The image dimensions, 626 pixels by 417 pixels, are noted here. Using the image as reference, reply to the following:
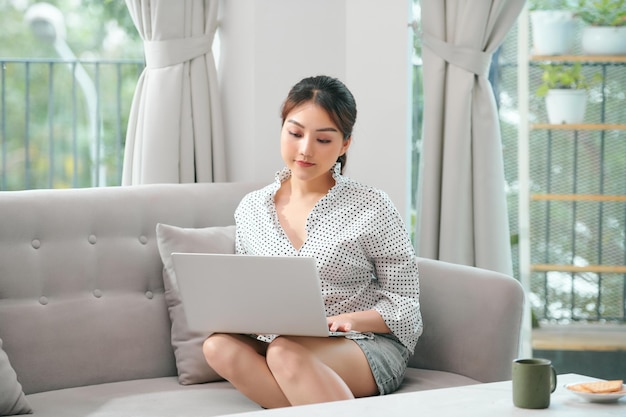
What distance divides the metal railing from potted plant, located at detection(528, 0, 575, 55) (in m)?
1.63

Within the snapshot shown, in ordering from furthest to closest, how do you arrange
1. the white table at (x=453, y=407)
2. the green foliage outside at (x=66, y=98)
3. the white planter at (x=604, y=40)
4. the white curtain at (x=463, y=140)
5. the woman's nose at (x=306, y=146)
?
the green foliage outside at (x=66, y=98)
the white planter at (x=604, y=40)
the white curtain at (x=463, y=140)
the woman's nose at (x=306, y=146)
the white table at (x=453, y=407)

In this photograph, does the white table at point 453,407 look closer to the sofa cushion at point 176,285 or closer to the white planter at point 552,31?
the sofa cushion at point 176,285

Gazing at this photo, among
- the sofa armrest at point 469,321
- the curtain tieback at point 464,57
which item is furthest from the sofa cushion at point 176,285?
the curtain tieback at point 464,57

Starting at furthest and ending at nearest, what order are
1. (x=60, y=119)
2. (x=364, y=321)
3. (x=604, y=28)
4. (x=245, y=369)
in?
(x=60, y=119)
(x=604, y=28)
(x=364, y=321)
(x=245, y=369)

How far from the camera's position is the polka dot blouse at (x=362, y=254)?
2.53 meters

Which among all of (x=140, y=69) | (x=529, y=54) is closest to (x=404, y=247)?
(x=529, y=54)

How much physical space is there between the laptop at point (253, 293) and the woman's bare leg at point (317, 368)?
0.06 meters

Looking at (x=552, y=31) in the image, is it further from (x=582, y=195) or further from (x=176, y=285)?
(x=176, y=285)

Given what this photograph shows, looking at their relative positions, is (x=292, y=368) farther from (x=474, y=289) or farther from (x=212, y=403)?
(x=474, y=289)

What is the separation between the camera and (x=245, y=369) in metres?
2.34

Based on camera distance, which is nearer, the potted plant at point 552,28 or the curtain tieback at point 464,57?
the curtain tieback at point 464,57

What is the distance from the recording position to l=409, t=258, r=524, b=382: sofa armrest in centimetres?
248

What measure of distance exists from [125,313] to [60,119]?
1751mm

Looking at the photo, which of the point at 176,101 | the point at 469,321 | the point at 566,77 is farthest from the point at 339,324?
the point at 566,77
